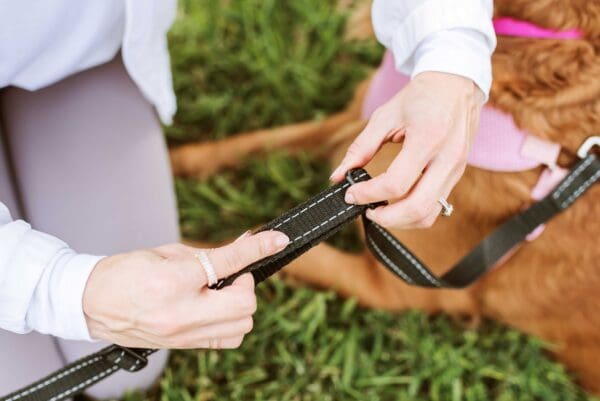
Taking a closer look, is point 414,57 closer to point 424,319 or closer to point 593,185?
point 593,185

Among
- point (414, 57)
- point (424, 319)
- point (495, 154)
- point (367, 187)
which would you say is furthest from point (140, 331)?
point (424, 319)

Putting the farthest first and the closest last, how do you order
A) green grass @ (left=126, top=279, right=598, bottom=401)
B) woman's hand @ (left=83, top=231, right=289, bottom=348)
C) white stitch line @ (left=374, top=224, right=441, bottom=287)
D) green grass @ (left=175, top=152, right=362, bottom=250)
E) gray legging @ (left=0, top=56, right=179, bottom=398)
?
green grass @ (left=175, top=152, right=362, bottom=250), green grass @ (left=126, top=279, right=598, bottom=401), gray legging @ (left=0, top=56, right=179, bottom=398), white stitch line @ (left=374, top=224, right=441, bottom=287), woman's hand @ (left=83, top=231, right=289, bottom=348)

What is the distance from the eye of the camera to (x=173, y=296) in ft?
3.08

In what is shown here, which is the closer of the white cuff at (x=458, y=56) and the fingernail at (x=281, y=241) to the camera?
the fingernail at (x=281, y=241)

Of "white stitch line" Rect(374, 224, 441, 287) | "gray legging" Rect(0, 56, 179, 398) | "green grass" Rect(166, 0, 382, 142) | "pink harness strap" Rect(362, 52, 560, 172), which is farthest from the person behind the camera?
"green grass" Rect(166, 0, 382, 142)

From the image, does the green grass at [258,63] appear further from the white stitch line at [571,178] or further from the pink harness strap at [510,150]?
the white stitch line at [571,178]

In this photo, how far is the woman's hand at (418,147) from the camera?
103 cm

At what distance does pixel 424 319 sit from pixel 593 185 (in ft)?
2.15

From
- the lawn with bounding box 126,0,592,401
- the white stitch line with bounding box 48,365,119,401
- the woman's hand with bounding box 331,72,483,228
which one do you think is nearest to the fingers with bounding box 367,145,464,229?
the woman's hand with bounding box 331,72,483,228

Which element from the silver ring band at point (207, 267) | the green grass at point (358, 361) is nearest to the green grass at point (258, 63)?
the green grass at point (358, 361)

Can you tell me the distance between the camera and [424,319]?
6.13 feet

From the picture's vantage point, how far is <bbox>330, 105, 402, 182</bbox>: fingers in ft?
3.54

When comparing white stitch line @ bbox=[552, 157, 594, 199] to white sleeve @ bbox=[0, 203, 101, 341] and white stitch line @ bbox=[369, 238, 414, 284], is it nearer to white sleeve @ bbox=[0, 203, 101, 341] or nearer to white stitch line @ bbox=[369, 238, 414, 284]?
white stitch line @ bbox=[369, 238, 414, 284]

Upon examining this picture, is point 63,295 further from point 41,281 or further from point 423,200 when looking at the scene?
point 423,200
